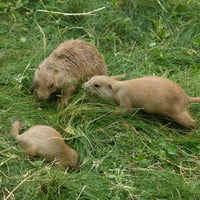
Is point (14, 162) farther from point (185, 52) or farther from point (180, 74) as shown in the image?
point (185, 52)

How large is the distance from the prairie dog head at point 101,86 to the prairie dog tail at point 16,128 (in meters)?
0.68

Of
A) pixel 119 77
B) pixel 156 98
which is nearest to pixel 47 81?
pixel 119 77

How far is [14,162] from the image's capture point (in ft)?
14.6

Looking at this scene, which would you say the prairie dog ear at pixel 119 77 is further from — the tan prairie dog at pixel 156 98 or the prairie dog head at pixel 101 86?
the tan prairie dog at pixel 156 98

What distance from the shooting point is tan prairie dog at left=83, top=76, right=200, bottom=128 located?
483cm

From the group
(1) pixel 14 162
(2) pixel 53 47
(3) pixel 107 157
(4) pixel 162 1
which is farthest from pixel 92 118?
(4) pixel 162 1

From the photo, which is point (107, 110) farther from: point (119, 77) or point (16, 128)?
point (16, 128)

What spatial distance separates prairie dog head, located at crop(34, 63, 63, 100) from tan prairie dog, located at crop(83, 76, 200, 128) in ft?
1.59

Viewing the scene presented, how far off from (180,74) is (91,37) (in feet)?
3.26

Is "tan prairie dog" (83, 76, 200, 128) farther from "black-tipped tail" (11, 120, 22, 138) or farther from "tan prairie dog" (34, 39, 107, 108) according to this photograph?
"black-tipped tail" (11, 120, 22, 138)

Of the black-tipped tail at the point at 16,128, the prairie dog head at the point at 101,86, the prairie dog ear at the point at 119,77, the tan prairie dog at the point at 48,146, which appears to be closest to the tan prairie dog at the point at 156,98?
the prairie dog head at the point at 101,86

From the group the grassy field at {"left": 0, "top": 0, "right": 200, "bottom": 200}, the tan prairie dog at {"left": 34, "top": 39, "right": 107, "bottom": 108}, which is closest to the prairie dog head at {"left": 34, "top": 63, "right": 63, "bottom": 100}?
the tan prairie dog at {"left": 34, "top": 39, "right": 107, "bottom": 108}

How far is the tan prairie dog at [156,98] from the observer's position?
4.83 meters

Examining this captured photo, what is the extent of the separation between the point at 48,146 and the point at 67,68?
3.33 ft
